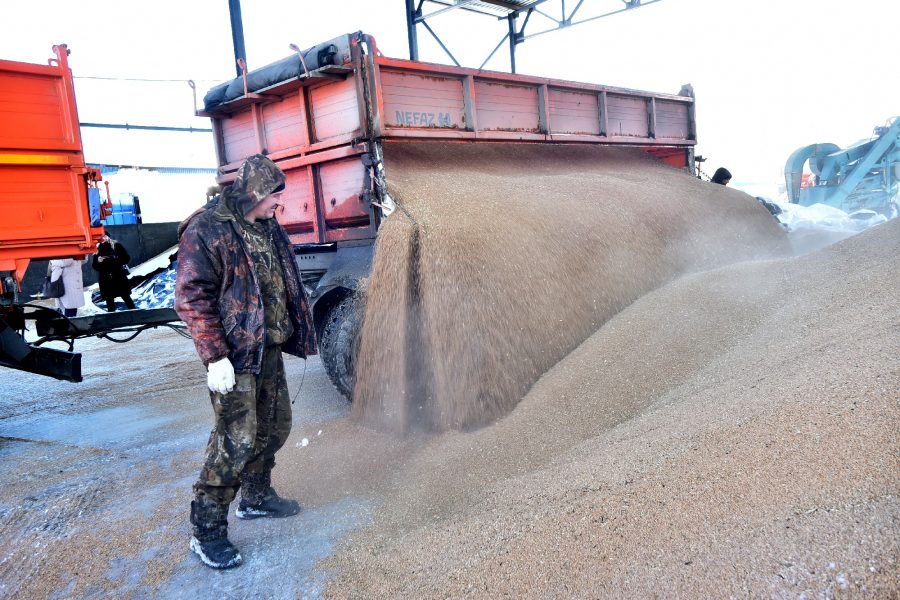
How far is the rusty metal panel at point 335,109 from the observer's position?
4.38 m

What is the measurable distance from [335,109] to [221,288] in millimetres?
2115

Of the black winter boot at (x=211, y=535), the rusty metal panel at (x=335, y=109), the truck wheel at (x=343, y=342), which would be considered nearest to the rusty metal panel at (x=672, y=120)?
the rusty metal panel at (x=335, y=109)

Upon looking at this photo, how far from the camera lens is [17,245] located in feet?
13.8

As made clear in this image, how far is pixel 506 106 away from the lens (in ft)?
17.9

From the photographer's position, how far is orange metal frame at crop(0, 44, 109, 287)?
4.14 meters

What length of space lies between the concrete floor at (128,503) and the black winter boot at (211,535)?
0.06 metres

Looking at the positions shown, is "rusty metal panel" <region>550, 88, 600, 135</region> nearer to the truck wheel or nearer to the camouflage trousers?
the truck wheel

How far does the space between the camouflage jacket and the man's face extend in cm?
6

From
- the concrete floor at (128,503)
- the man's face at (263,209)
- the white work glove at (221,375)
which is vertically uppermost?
the man's face at (263,209)

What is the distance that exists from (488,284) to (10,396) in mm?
5283

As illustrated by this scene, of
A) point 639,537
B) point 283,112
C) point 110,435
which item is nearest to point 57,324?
point 110,435

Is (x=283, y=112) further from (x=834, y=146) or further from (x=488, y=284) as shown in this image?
(x=834, y=146)

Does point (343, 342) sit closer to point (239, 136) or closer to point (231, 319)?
point (231, 319)

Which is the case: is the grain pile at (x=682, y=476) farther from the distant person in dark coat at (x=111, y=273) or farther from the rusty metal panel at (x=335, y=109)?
the distant person in dark coat at (x=111, y=273)
